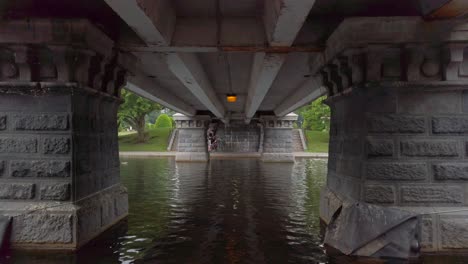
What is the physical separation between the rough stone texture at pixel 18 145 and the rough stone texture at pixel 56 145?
0.24 m

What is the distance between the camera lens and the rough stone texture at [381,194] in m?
6.43

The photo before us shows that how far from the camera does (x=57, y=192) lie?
6438 mm

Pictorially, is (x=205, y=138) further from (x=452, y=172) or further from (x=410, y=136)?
(x=452, y=172)

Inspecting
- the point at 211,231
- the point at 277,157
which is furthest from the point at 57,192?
the point at 277,157

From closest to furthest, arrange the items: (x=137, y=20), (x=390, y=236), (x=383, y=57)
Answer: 1. (x=137, y=20)
2. (x=390, y=236)
3. (x=383, y=57)

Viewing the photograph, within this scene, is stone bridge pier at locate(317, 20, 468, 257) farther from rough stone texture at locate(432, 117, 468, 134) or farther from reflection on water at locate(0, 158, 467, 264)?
reflection on water at locate(0, 158, 467, 264)

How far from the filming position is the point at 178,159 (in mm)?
32094

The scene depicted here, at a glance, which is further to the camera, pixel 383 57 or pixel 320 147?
pixel 320 147

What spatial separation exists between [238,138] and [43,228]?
126 ft

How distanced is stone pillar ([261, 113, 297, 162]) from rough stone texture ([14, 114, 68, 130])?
26203 mm

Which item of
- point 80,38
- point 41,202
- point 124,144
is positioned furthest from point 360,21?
point 124,144

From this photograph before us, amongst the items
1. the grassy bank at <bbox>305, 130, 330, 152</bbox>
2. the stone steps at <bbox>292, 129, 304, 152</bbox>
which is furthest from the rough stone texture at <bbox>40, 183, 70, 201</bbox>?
the stone steps at <bbox>292, 129, 304, 152</bbox>

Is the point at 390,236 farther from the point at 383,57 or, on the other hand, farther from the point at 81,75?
the point at 81,75

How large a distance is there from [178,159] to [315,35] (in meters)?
26.0
